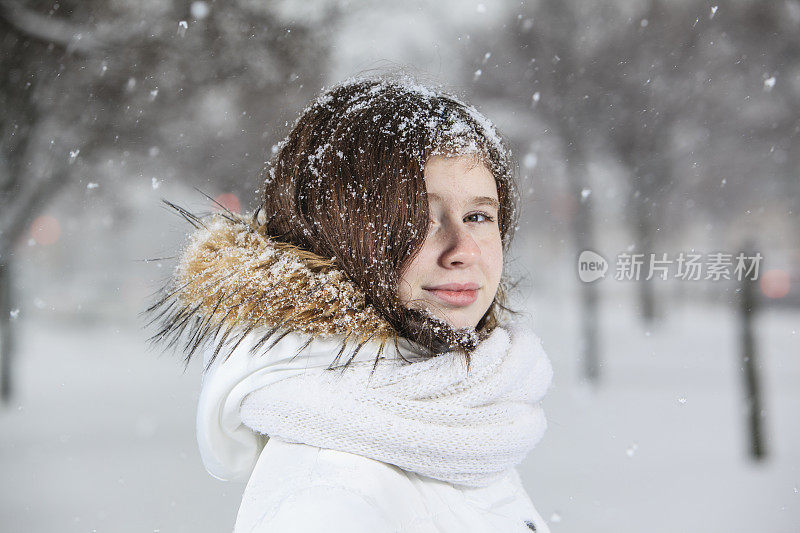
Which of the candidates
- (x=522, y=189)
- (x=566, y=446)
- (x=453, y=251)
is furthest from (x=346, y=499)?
(x=566, y=446)

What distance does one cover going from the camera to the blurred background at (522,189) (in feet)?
14.9

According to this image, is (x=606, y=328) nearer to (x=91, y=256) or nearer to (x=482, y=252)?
(x=91, y=256)

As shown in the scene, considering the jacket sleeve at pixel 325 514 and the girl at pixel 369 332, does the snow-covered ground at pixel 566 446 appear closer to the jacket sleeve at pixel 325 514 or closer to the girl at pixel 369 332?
the girl at pixel 369 332

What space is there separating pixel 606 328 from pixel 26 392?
7.07m

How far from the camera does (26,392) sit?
6164 mm

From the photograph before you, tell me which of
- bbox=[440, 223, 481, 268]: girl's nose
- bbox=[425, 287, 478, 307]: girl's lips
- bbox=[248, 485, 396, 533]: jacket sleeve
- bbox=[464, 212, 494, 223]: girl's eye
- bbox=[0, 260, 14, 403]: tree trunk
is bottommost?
bbox=[0, 260, 14, 403]: tree trunk

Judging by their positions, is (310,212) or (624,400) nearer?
(310,212)

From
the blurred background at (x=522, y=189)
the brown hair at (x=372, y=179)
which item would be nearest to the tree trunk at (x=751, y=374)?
the blurred background at (x=522, y=189)

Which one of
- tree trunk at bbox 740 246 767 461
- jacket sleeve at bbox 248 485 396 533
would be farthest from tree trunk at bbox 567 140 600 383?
jacket sleeve at bbox 248 485 396 533

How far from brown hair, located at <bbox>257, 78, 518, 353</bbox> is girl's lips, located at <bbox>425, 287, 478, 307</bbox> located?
0.06 m

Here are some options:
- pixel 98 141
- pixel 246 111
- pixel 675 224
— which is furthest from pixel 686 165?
pixel 98 141

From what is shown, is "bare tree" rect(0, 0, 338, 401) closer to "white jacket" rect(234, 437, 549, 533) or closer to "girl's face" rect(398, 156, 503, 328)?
"girl's face" rect(398, 156, 503, 328)

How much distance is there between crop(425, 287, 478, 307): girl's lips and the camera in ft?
4.02

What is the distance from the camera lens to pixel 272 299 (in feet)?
3.70
